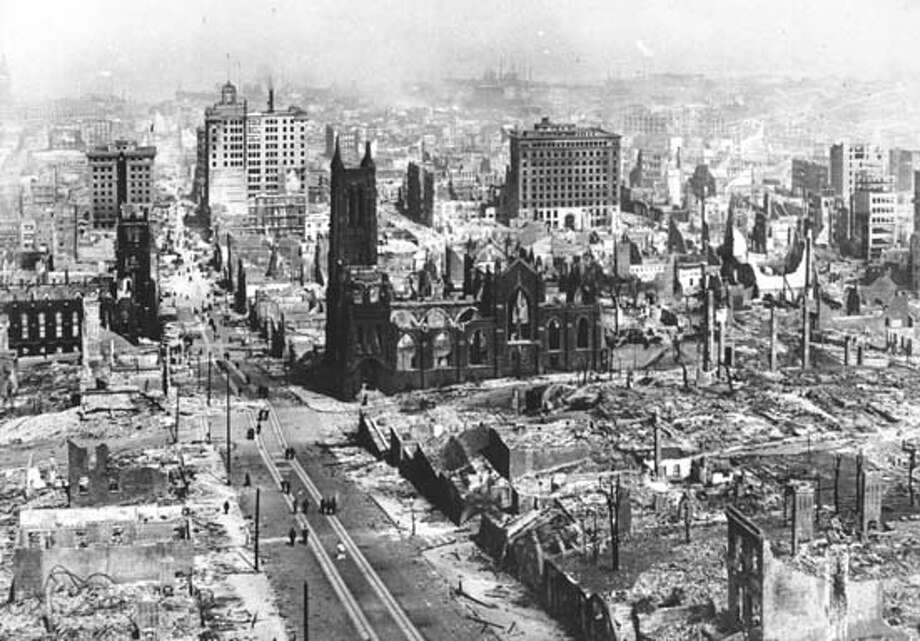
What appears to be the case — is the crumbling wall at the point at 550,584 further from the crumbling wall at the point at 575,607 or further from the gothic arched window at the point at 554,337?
the gothic arched window at the point at 554,337

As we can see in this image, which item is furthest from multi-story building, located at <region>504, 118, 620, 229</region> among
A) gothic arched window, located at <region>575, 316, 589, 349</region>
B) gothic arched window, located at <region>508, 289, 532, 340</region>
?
gothic arched window, located at <region>508, 289, 532, 340</region>

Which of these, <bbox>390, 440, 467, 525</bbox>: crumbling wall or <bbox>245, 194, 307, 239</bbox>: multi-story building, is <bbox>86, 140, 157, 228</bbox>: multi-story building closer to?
<bbox>245, 194, 307, 239</bbox>: multi-story building

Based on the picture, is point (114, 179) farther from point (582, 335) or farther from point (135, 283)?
point (582, 335)

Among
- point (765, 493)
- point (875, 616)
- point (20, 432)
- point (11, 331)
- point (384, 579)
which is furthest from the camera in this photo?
point (11, 331)

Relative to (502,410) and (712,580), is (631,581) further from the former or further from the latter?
(502,410)

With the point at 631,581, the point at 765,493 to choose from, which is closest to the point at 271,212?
the point at 765,493

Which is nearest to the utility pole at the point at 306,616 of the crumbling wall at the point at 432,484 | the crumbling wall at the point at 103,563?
the crumbling wall at the point at 103,563
